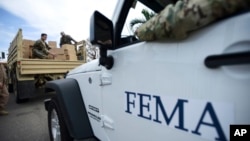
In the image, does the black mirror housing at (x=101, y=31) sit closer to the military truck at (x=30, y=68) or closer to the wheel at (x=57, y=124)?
the wheel at (x=57, y=124)

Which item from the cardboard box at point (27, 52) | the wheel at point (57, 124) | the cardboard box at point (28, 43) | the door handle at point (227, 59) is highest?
the cardboard box at point (28, 43)

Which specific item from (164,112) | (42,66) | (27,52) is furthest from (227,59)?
(27,52)

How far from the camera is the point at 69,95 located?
2.25 m

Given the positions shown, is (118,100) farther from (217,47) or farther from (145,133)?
(217,47)

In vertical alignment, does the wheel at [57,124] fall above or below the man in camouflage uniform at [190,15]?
below

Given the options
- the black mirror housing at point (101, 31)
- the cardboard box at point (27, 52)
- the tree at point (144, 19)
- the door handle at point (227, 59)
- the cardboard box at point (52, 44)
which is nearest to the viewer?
the door handle at point (227, 59)

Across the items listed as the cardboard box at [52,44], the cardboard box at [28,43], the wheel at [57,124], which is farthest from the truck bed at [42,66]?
the wheel at [57,124]

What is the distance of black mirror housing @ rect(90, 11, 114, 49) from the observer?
143cm

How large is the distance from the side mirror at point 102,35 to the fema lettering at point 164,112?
333 mm

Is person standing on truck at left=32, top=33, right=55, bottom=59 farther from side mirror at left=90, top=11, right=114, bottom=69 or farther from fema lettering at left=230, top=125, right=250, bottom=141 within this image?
fema lettering at left=230, top=125, right=250, bottom=141

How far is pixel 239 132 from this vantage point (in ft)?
2.81

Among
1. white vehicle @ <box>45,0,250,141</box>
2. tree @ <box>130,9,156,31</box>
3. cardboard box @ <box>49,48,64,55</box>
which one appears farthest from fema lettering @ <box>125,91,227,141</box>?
cardboard box @ <box>49,48,64,55</box>

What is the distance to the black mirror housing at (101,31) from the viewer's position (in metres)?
1.43

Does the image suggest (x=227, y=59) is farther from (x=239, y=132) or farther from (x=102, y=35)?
(x=102, y=35)
